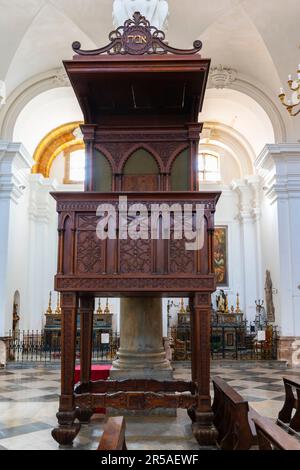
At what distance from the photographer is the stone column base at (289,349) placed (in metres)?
12.0

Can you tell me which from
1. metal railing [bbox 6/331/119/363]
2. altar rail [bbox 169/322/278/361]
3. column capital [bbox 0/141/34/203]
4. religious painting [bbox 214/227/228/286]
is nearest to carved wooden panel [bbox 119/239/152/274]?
metal railing [bbox 6/331/119/363]

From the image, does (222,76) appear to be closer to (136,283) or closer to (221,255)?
(221,255)

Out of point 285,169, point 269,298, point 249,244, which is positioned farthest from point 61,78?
point 269,298

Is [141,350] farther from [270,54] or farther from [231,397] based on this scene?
[270,54]

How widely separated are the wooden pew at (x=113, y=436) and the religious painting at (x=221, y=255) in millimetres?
14329

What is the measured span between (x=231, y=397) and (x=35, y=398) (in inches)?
161

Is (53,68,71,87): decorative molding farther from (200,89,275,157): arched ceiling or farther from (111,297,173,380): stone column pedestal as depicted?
(111,297,173,380): stone column pedestal

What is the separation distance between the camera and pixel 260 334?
12.4 meters

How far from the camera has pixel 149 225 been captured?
14.8 ft

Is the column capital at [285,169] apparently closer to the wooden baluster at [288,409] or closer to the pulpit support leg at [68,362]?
the wooden baluster at [288,409]

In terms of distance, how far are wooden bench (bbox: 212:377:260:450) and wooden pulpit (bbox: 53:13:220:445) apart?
0.60 feet

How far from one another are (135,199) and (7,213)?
30.5 feet

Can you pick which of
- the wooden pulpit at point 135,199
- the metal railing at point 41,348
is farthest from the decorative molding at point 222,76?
the wooden pulpit at point 135,199
